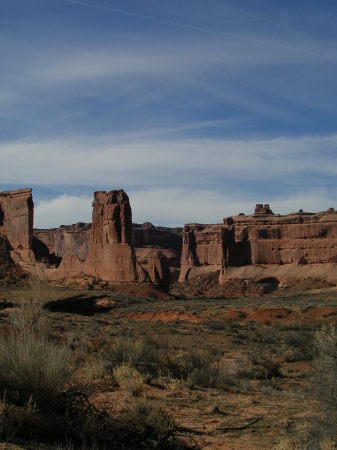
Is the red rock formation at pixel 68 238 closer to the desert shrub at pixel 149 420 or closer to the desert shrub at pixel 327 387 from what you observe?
the desert shrub at pixel 149 420

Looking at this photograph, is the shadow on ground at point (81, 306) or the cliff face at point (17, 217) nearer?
the shadow on ground at point (81, 306)

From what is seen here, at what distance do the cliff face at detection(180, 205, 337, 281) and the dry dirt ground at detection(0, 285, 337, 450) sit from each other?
4957cm

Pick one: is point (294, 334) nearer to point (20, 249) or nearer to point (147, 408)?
point (147, 408)

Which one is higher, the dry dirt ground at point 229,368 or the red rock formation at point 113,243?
the red rock formation at point 113,243

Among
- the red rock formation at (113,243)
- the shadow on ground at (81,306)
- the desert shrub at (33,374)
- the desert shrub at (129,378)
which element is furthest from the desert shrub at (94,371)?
the red rock formation at (113,243)

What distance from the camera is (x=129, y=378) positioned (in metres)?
11.1

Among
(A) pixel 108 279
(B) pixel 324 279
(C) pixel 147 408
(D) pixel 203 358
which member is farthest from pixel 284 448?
(B) pixel 324 279

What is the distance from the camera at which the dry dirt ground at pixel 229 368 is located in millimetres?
8539

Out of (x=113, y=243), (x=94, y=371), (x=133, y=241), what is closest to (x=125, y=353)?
(x=94, y=371)

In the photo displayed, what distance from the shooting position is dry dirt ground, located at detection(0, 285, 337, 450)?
8.54 metres

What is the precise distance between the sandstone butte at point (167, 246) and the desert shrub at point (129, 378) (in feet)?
86.6

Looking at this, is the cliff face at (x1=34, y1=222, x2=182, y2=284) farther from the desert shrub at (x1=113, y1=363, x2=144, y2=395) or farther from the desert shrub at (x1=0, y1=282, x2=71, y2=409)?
the desert shrub at (x1=0, y1=282, x2=71, y2=409)

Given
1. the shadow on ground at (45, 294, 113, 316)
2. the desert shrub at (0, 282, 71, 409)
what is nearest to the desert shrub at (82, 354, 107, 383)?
the desert shrub at (0, 282, 71, 409)

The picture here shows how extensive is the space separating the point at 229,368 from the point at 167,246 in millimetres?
115689
